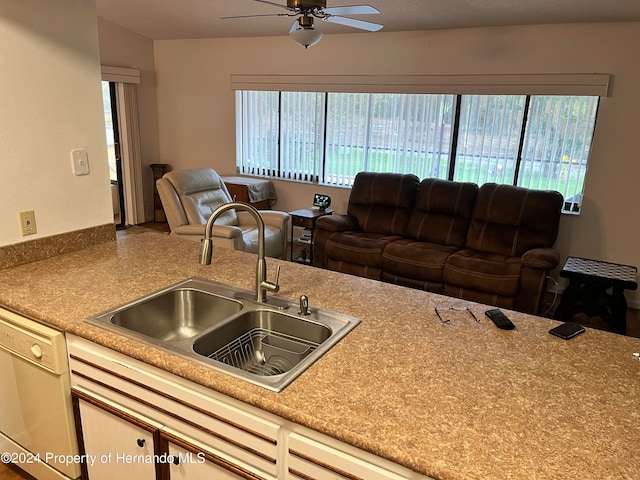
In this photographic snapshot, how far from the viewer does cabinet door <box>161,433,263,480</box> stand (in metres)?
1.32

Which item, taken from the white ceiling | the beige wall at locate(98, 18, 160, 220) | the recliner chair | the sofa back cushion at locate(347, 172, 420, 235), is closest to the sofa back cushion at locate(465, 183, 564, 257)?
the sofa back cushion at locate(347, 172, 420, 235)

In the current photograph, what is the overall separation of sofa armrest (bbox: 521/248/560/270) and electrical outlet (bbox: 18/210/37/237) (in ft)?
10.6

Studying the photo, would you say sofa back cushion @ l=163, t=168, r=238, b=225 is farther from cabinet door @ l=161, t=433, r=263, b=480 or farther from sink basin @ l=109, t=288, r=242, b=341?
cabinet door @ l=161, t=433, r=263, b=480

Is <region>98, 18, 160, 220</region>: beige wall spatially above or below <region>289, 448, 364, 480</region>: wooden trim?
above

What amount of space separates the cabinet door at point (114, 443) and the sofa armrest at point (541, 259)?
3046mm

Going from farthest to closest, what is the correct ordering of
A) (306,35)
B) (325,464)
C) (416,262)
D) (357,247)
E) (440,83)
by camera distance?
(440,83), (357,247), (416,262), (306,35), (325,464)

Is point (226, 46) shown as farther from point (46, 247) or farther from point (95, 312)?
point (95, 312)

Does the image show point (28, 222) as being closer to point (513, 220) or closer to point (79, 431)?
point (79, 431)

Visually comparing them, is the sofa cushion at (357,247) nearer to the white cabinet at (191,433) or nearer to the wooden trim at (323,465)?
the white cabinet at (191,433)

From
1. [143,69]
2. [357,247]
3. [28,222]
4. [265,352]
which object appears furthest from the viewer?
[143,69]

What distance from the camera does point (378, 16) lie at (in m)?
4.40

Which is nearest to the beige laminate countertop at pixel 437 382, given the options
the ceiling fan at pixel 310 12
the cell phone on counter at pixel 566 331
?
the cell phone on counter at pixel 566 331

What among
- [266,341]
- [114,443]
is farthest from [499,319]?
[114,443]

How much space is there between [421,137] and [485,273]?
5.89 feet
